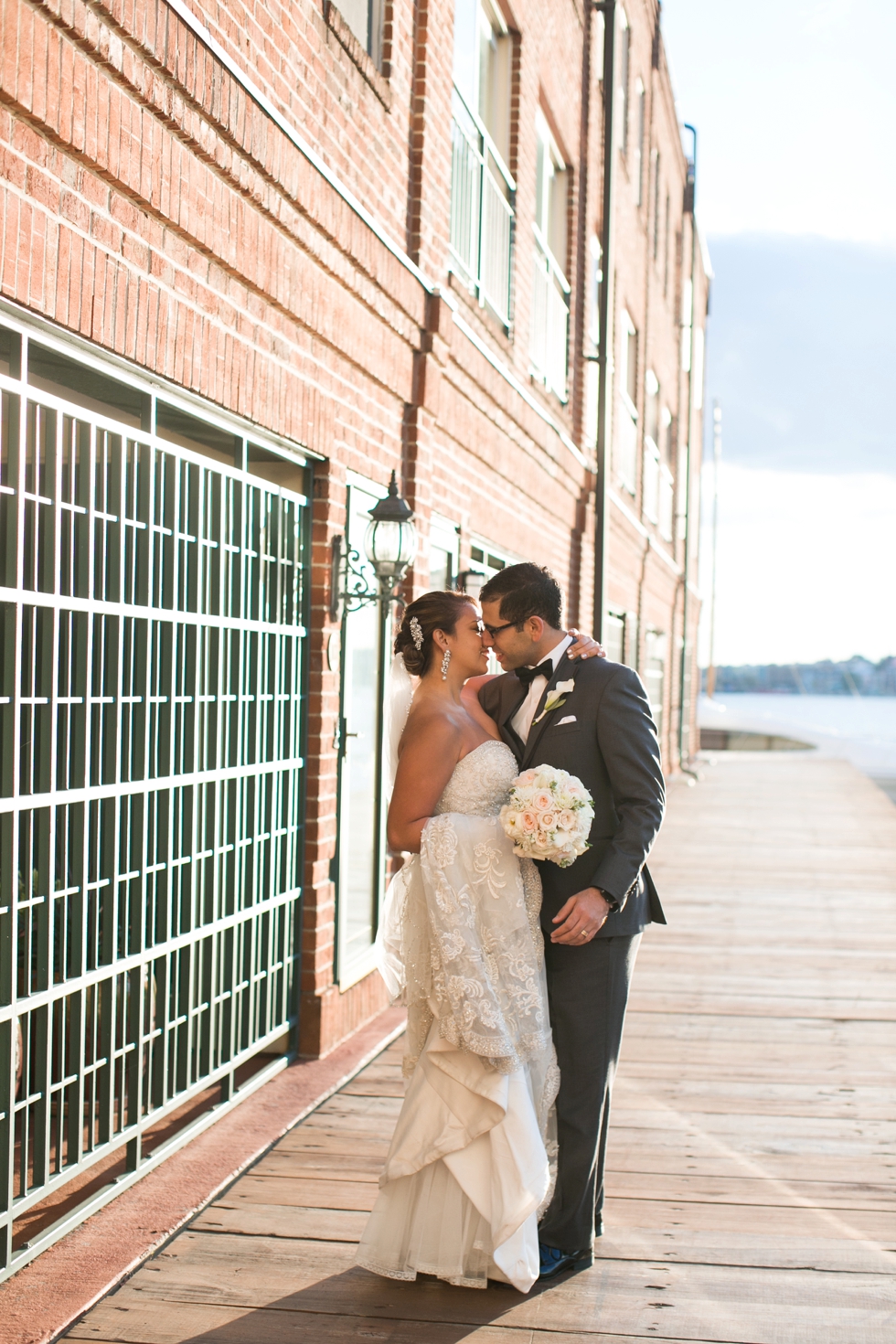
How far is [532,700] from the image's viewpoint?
432 cm

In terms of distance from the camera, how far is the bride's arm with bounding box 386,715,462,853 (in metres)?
3.94

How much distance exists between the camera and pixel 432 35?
7.17 m

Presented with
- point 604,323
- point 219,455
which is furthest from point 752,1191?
point 604,323

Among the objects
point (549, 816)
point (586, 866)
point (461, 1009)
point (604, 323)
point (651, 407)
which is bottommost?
point (461, 1009)

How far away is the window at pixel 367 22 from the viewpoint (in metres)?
6.41

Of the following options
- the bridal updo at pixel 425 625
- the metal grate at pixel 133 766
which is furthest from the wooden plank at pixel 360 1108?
the bridal updo at pixel 425 625

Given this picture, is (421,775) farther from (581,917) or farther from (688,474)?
(688,474)

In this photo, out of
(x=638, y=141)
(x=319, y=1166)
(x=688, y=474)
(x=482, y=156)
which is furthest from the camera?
(x=688, y=474)

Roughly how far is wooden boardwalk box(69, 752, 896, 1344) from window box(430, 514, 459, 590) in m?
2.79

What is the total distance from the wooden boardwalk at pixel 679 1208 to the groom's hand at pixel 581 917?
105 centimetres

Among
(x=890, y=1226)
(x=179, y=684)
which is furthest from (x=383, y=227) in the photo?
(x=890, y=1226)

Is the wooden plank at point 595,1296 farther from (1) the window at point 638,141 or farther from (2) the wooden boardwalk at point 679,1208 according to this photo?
(1) the window at point 638,141

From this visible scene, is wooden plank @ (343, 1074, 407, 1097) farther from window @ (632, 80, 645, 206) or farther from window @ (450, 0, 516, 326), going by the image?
window @ (632, 80, 645, 206)

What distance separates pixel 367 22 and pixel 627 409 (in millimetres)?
10677
